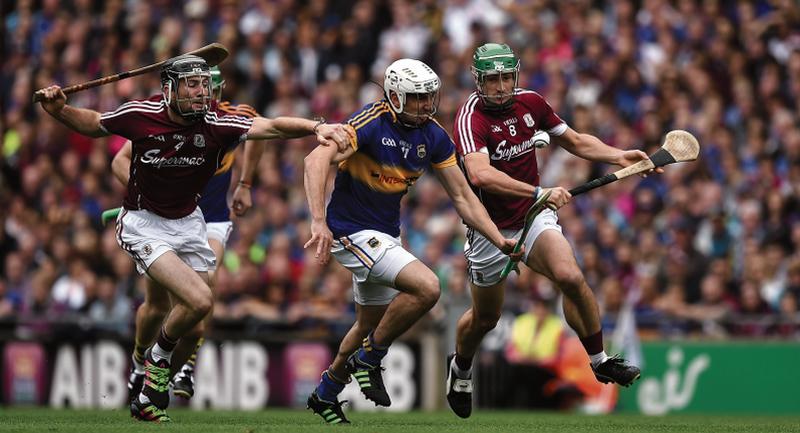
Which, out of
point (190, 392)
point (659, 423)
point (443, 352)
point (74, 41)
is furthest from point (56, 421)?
point (74, 41)

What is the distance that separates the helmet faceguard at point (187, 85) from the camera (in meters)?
11.4

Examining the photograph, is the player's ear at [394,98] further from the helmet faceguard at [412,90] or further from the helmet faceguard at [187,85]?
the helmet faceguard at [187,85]

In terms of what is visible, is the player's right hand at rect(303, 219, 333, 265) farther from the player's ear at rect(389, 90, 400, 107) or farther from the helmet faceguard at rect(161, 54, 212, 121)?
the helmet faceguard at rect(161, 54, 212, 121)

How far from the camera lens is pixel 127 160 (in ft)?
41.4

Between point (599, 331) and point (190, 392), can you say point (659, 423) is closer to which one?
point (599, 331)

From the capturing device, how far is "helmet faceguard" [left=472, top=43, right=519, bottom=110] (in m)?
11.7

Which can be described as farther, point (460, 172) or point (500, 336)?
point (500, 336)

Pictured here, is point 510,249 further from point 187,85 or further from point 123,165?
point 123,165

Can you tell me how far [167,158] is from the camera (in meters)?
11.6

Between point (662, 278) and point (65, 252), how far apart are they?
23.0ft

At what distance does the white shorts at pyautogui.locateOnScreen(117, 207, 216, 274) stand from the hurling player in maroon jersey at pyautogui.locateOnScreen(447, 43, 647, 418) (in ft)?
6.46

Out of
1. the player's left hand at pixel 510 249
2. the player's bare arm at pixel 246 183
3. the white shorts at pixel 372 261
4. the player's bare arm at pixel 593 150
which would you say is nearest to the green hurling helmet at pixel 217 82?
the player's bare arm at pixel 246 183

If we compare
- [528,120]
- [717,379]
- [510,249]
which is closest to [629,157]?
[528,120]

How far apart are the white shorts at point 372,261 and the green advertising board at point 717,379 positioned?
5.63 meters
